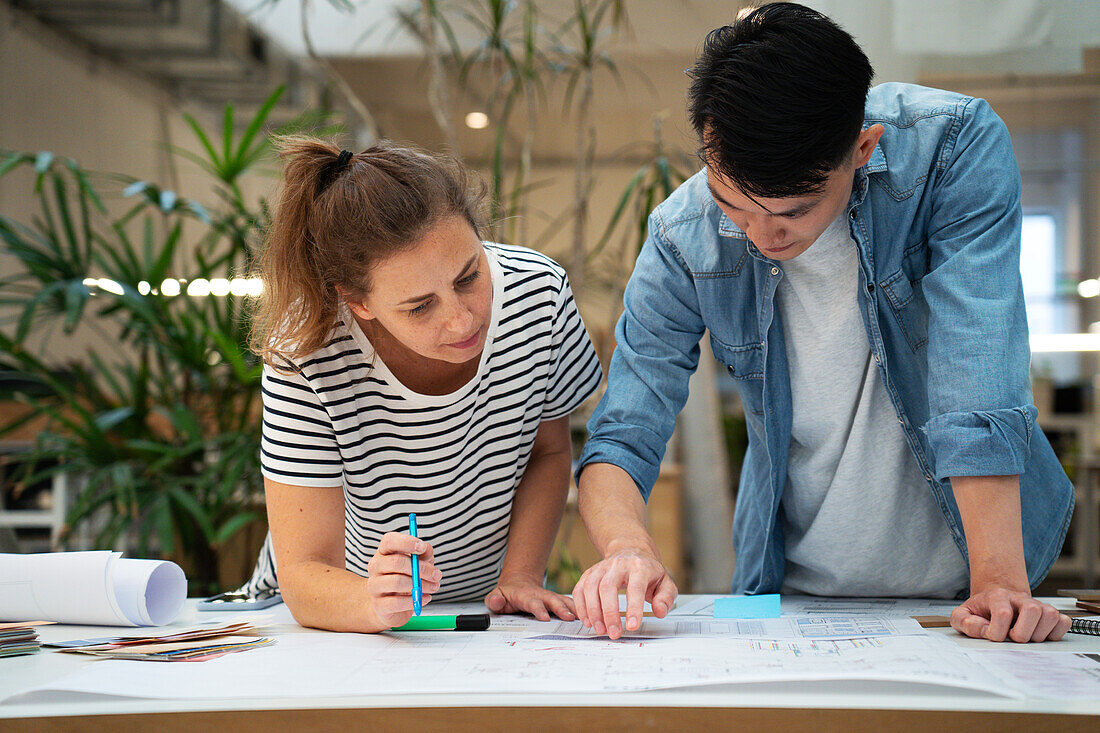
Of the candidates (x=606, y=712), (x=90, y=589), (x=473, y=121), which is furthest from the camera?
(x=473, y=121)

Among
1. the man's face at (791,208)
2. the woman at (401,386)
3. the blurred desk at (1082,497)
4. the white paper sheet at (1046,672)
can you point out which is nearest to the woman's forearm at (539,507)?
the woman at (401,386)

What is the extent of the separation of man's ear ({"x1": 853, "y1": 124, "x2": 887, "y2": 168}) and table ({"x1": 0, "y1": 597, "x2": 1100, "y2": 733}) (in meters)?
0.56

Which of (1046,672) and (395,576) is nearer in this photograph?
(1046,672)

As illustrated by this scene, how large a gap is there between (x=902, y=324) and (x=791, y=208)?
25cm

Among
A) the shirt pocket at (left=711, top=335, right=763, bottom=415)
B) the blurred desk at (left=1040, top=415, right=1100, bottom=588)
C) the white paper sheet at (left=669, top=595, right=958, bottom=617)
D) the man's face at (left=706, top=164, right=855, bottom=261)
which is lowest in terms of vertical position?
the blurred desk at (left=1040, top=415, right=1100, bottom=588)

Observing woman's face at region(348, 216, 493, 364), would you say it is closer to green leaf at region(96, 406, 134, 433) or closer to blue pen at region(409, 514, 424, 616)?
blue pen at region(409, 514, 424, 616)

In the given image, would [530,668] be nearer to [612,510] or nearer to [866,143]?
[612,510]

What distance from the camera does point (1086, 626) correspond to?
2.77 feet

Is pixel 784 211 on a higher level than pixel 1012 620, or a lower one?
higher

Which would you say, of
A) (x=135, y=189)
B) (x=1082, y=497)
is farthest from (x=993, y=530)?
(x=1082, y=497)

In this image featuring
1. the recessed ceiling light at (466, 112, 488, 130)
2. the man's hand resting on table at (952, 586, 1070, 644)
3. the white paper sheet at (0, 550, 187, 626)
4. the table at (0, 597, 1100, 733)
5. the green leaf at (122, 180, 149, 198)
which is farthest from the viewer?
the recessed ceiling light at (466, 112, 488, 130)

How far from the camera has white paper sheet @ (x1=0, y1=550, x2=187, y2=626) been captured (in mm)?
1006

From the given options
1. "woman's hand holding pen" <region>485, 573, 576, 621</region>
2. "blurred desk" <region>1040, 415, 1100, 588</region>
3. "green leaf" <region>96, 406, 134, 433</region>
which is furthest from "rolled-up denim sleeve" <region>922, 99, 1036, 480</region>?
"blurred desk" <region>1040, 415, 1100, 588</region>

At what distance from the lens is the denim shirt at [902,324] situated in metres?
0.91
